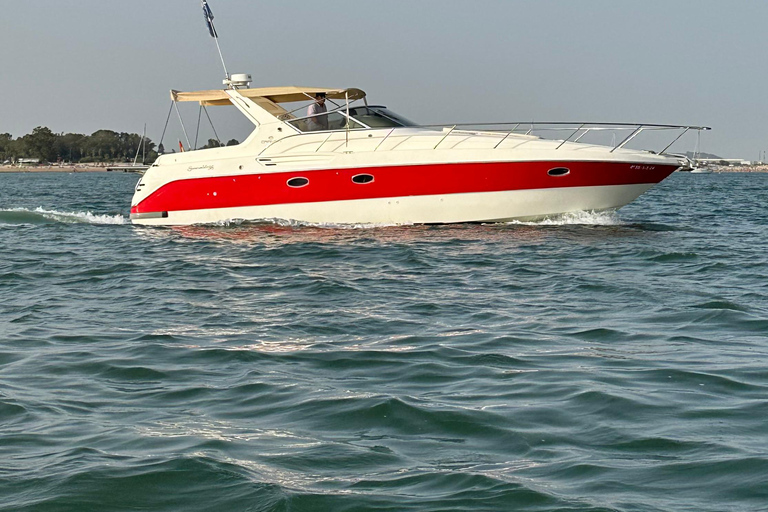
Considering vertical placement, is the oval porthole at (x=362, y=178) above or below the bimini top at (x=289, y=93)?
below

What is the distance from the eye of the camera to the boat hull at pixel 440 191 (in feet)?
47.9

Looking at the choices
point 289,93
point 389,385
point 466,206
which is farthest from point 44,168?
point 389,385

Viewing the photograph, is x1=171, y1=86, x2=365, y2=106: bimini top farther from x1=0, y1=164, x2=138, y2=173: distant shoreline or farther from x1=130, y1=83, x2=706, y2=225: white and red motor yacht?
x1=0, y1=164, x2=138, y2=173: distant shoreline

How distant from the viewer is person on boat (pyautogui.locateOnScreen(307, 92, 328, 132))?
1566 centimetres

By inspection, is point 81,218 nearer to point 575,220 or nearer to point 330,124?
point 330,124

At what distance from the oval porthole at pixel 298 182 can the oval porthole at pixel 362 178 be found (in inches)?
34.9

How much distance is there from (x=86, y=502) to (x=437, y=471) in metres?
1.42

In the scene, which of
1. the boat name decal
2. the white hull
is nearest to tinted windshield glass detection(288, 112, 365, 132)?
the white hull

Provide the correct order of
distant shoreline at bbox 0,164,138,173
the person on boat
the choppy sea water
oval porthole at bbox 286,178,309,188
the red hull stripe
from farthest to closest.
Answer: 1. distant shoreline at bbox 0,164,138,173
2. the person on boat
3. oval porthole at bbox 286,178,309,188
4. the red hull stripe
5. the choppy sea water

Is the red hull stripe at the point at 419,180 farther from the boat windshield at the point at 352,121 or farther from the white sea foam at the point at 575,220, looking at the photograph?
the boat windshield at the point at 352,121

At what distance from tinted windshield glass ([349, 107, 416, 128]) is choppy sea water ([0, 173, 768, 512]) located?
4.91 m

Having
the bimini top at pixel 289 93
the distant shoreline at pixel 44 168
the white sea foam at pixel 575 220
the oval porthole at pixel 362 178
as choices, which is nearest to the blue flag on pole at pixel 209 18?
the bimini top at pixel 289 93

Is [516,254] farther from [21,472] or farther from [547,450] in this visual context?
[21,472]

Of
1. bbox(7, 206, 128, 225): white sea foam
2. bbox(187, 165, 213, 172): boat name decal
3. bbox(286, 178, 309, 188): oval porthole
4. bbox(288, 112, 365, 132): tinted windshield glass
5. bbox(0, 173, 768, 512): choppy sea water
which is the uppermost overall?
bbox(288, 112, 365, 132): tinted windshield glass
